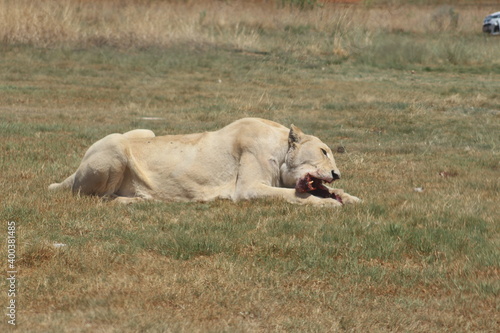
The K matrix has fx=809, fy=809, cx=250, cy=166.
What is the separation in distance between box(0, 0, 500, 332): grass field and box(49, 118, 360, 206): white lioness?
0.24 meters

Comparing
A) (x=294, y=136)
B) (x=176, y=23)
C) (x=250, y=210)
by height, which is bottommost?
(x=176, y=23)

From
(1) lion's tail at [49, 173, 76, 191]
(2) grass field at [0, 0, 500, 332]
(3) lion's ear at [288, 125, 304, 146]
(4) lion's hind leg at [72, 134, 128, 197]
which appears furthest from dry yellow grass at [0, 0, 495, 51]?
(3) lion's ear at [288, 125, 304, 146]

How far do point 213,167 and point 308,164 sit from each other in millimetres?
1023

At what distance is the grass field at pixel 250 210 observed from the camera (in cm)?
551

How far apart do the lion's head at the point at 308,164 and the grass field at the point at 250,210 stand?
34 cm

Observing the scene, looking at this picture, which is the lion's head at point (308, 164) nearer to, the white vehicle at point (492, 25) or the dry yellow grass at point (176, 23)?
the dry yellow grass at point (176, 23)

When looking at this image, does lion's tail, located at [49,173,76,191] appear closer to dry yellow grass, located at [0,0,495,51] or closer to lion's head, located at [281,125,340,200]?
lion's head, located at [281,125,340,200]

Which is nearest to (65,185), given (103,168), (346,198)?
(103,168)

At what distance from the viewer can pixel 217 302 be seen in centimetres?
557

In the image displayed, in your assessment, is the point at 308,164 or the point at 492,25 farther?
the point at 492,25

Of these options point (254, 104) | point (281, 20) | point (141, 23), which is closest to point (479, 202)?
point (254, 104)

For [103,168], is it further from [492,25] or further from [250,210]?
[492,25]

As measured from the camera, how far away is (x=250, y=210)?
8008 millimetres

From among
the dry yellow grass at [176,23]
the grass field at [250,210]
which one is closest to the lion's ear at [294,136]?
the grass field at [250,210]
